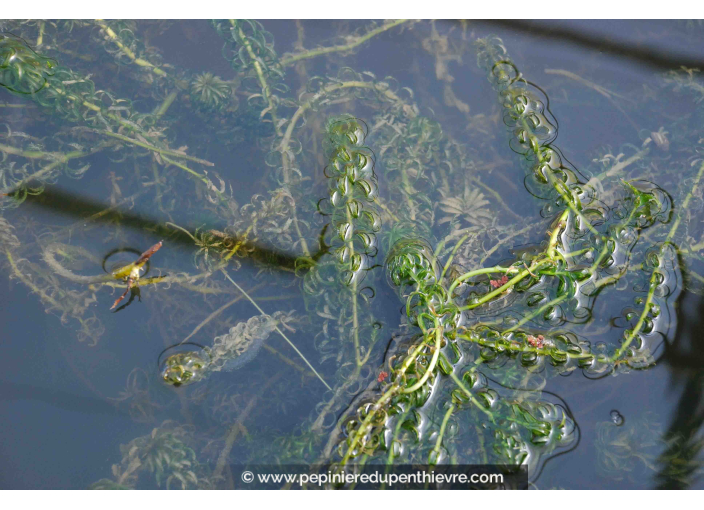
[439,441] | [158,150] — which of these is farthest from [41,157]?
[439,441]

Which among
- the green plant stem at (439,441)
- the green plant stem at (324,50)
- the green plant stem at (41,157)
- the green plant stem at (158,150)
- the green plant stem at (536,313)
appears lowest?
the green plant stem at (439,441)

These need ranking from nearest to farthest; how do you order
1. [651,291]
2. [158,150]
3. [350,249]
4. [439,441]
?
[439,441] → [651,291] → [350,249] → [158,150]

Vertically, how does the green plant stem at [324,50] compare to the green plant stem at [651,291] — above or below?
above

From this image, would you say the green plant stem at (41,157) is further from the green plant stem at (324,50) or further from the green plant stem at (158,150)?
the green plant stem at (324,50)

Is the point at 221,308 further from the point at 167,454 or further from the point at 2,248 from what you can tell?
the point at 2,248

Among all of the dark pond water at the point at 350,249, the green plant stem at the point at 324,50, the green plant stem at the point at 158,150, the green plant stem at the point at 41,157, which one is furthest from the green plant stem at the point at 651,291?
the green plant stem at the point at 41,157

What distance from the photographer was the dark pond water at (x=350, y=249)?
93.2 inches

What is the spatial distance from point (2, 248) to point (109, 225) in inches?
21.2

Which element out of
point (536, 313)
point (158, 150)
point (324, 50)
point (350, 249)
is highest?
point (324, 50)

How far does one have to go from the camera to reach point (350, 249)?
255cm

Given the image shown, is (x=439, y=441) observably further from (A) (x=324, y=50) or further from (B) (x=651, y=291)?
(A) (x=324, y=50)

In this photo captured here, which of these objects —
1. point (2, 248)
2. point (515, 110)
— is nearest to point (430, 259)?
point (515, 110)

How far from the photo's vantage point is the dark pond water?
2.37 m

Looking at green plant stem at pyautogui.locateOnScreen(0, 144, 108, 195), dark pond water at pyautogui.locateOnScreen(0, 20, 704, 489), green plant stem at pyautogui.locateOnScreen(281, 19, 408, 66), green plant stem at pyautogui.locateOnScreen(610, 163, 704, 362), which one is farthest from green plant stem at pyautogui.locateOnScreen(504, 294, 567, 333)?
green plant stem at pyautogui.locateOnScreen(0, 144, 108, 195)
